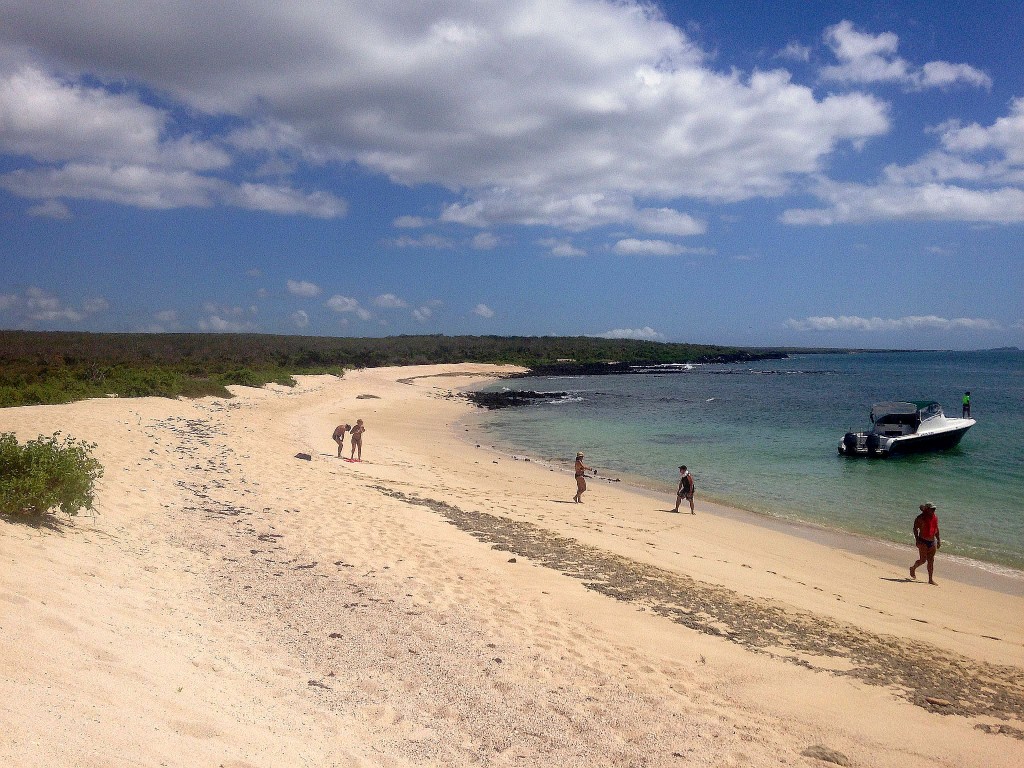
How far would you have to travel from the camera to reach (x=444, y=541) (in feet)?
33.3

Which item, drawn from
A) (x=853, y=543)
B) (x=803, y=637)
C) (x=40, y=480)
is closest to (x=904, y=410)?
(x=853, y=543)

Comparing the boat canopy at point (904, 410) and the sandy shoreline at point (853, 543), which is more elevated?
the boat canopy at point (904, 410)

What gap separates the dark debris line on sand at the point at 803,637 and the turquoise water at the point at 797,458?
7.46 meters

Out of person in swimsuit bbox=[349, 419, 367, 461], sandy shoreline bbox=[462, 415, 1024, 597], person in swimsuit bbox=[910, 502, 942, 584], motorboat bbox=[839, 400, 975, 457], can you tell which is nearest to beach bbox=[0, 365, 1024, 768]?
sandy shoreline bbox=[462, 415, 1024, 597]

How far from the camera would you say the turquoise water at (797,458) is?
53.9 feet

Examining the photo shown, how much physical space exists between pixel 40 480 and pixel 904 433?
99.3ft

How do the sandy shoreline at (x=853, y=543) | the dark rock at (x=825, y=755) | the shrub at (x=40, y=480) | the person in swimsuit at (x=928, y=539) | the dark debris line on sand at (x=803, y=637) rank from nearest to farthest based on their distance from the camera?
the dark rock at (x=825, y=755)
the dark debris line on sand at (x=803, y=637)
the shrub at (x=40, y=480)
the person in swimsuit at (x=928, y=539)
the sandy shoreline at (x=853, y=543)

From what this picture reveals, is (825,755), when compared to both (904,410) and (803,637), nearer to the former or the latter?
(803,637)

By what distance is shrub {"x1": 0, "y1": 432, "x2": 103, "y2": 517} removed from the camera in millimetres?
7047

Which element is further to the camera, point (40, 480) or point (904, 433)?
point (904, 433)

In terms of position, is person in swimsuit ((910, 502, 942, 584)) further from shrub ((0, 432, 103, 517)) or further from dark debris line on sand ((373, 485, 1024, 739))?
shrub ((0, 432, 103, 517))

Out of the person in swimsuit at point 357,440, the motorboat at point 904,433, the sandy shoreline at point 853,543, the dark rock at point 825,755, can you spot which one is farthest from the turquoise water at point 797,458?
the dark rock at point 825,755

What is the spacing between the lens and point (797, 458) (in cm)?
2547

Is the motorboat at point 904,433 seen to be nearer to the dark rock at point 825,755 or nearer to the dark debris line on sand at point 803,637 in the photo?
the dark debris line on sand at point 803,637
